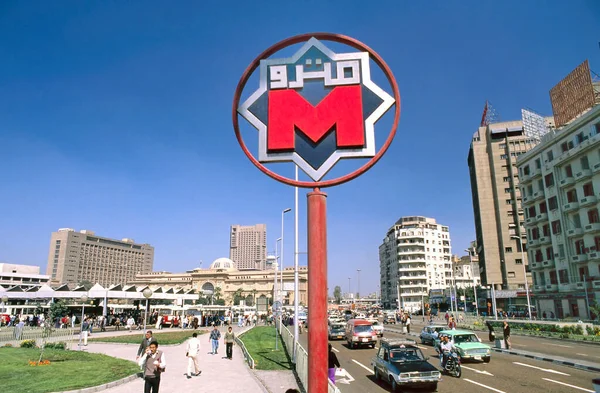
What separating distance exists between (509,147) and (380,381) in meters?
74.7

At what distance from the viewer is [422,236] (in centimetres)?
11006

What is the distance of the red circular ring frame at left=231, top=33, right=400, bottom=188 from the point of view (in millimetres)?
4812

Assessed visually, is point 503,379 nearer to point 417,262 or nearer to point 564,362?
point 564,362

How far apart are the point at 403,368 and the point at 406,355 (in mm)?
1195

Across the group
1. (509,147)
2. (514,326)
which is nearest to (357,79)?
(514,326)

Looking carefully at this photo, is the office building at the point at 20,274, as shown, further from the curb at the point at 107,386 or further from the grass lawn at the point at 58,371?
the curb at the point at 107,386

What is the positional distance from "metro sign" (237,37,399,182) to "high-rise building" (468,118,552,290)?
78.4m

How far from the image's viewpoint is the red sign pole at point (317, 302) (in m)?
4.32

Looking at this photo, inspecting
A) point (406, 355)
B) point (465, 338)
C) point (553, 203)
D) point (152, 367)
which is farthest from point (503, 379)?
point (553, 203)

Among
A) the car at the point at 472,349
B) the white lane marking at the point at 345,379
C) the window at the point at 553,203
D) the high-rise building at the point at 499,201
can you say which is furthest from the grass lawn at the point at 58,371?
the high-rise building at the point at 499,201

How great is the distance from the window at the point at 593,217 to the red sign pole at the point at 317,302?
49049mm

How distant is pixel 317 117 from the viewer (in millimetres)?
4996

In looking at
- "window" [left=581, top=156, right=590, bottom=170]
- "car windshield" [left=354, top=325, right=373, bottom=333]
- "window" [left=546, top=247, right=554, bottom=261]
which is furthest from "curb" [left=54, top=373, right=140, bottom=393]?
"window" [left=546, top=247, right=554, bottom=261]

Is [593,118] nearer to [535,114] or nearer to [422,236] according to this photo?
[535,114]
